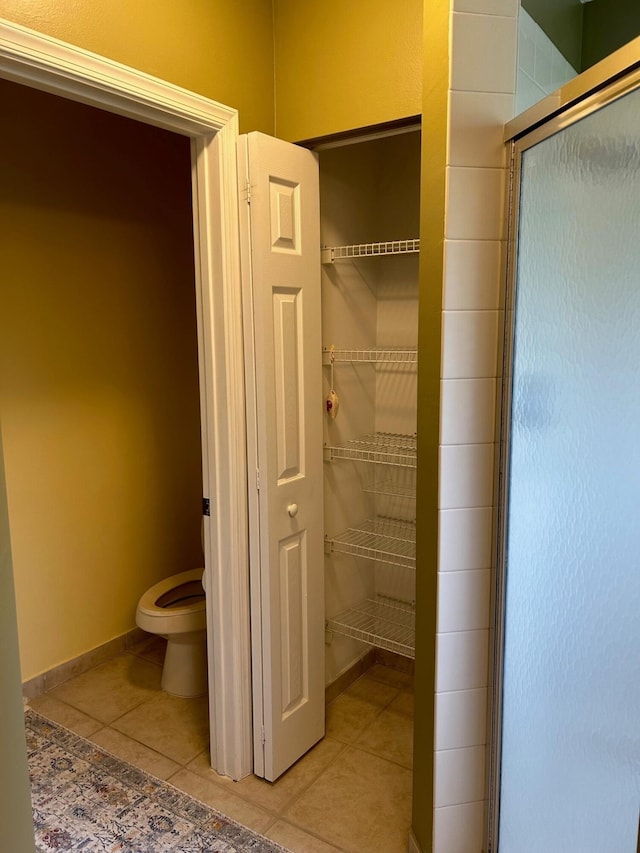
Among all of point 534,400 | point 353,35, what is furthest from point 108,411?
point 534,400

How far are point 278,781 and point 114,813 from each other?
0.53 meters

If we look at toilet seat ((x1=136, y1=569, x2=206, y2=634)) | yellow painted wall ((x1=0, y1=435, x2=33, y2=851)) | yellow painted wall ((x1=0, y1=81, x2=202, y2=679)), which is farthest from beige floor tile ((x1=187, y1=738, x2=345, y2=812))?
yellow painted wall ((x1=0, y1=435, x2=33, y2=851))

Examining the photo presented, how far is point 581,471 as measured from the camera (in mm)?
1412

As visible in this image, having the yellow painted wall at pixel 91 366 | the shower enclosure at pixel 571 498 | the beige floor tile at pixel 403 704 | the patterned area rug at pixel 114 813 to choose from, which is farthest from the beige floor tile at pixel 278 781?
the yellow painted wall at pixel 91 366

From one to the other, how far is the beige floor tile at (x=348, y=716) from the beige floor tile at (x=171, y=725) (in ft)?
1.60

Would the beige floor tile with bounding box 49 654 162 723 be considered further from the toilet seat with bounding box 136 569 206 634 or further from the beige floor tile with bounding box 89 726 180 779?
the toilet seat with bounding box 136 569 206 634

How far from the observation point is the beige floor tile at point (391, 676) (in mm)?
2748

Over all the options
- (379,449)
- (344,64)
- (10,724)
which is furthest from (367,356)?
(10,724)

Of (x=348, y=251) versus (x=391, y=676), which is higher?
(x=348, y=251)

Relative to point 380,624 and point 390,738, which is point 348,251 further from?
point 390,738

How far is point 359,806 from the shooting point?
2029mm

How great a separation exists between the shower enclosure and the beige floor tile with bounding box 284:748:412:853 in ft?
1.46

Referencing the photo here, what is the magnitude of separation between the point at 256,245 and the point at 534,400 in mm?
942

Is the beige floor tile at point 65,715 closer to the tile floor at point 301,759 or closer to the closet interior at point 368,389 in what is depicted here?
the tile floor at point 301,759
